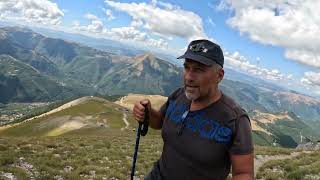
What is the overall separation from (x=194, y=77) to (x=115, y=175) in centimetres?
1490

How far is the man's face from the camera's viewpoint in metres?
6.07

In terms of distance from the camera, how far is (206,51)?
6031 millimetres

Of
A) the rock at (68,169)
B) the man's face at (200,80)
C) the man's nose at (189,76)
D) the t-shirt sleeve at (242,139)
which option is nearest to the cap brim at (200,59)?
the man's face at (200,80)

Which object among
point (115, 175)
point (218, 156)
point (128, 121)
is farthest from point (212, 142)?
point (128, 121)

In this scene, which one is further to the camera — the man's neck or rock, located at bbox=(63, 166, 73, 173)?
rock, located at bbox=(63, 166, 73, 173)

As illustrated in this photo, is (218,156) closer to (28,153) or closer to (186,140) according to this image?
(186,140)

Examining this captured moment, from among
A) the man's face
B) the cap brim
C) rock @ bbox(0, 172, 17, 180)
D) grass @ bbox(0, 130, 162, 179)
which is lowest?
grass @ bbox(0, 130, 162, 179)

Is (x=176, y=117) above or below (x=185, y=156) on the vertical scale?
above

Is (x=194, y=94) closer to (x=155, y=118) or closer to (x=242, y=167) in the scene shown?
(x=242, y=167)

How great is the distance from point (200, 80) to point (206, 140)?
2.86 ft

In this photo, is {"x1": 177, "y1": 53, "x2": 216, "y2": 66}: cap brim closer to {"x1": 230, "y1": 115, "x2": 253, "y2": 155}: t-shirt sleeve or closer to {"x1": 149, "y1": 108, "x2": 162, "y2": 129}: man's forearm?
{"x1": 230, "y1": 115, "x2": 253, "y2": 155}: t-shirt sleeve

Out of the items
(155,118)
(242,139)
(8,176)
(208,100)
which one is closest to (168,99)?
(155,118)

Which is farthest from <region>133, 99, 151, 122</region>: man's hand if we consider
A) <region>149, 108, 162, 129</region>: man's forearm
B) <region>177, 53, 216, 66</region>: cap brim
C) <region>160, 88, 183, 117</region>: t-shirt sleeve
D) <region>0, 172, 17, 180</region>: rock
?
<region>0, 172, 17, 180</region>: rock

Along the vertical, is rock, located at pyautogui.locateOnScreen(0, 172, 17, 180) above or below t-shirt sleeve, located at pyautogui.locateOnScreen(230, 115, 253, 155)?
below
